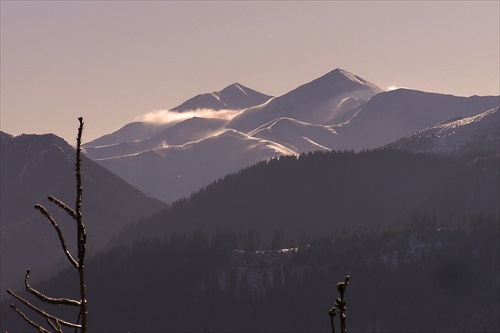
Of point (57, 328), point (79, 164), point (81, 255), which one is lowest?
point (57, 328)

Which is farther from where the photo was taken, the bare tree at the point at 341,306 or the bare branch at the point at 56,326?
the bare branch at the point at 56,326

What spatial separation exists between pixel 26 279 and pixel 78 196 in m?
1.06

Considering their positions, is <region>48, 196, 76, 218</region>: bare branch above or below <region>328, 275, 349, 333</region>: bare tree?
above

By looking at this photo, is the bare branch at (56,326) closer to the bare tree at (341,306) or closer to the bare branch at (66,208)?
the bare branch at (66,208)

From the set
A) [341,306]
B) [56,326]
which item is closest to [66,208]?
[56,326]

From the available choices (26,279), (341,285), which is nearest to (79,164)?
(26,279)

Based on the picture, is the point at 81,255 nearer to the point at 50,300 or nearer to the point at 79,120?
the point at 50,300

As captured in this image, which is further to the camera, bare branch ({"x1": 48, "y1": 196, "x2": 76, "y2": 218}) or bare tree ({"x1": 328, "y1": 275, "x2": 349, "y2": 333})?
bare branch ({"x1": 48, "y1": 196, "x2": 76, "y2": 218})

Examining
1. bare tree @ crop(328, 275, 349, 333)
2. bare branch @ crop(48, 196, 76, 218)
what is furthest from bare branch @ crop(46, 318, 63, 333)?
bare tree @ crop(328, 275, 349, 333)

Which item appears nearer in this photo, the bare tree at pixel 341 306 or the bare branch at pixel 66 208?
the bare tree at pixel 341 306

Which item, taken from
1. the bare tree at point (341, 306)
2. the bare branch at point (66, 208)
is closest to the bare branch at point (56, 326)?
the bare branch at point (66, 208)

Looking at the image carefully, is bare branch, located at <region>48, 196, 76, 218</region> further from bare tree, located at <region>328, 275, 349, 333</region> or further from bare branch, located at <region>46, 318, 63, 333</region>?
bare tree, located at <region>328, 275, 349, 333</region>

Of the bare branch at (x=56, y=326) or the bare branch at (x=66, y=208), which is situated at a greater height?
the bare branch at (x=66, y=208)

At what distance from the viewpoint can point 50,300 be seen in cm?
941
